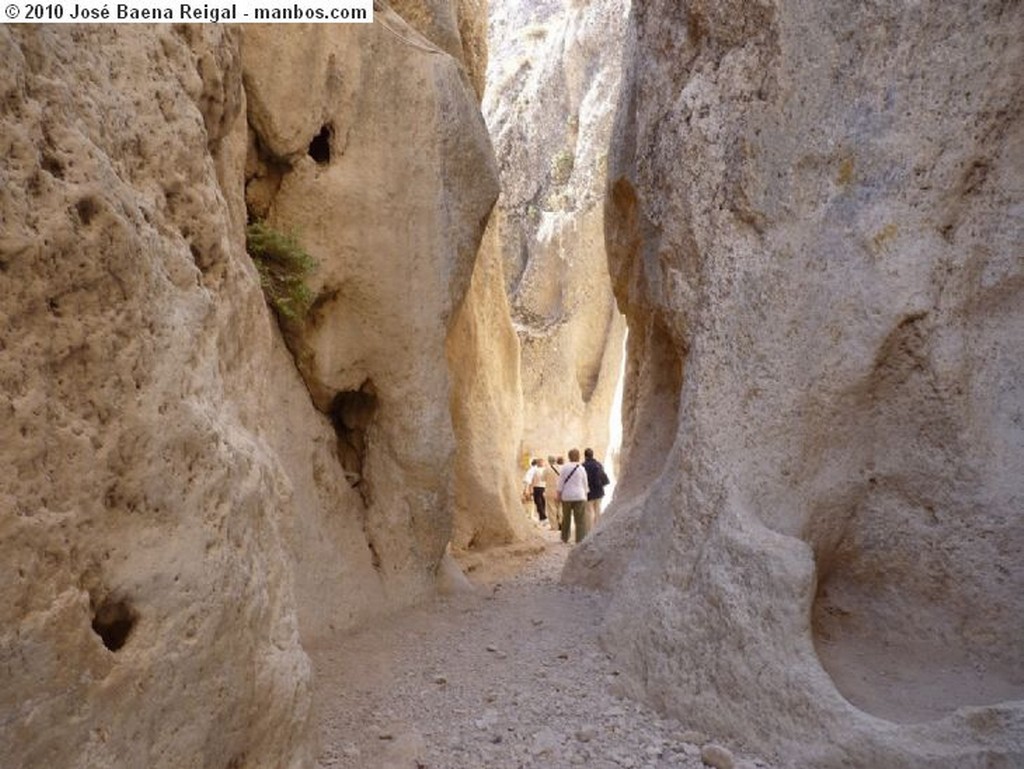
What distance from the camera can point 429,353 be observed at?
6.97 meters

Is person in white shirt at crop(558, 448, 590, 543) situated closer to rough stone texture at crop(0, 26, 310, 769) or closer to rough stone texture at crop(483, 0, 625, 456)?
rough stone texture at crop(0, 26, 310, 769)

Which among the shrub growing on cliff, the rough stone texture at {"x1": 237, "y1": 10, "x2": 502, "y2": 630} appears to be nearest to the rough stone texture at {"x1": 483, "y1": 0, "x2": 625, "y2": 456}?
the rough stone texture at {"x1": 237, "y1": 10, "x2": 502, "y2": 630}

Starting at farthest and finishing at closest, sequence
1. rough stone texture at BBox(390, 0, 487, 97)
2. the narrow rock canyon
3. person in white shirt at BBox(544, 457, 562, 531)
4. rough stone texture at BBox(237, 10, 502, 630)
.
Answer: person in white shirt at BBox(544, 457, 562, 531)
rough stone texture at BBox(390, 0, 487, 97)
rough stone texture at BBox(237, 10, 502, 630)
the narrow rock canyon

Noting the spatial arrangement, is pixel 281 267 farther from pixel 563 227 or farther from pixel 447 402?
pixel 563 227

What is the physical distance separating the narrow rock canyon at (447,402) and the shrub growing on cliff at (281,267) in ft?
0.10

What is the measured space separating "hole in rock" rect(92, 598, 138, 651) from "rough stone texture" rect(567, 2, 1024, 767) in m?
2.92

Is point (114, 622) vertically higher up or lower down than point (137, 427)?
lower down

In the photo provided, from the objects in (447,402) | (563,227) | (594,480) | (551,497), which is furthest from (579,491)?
(563,227)

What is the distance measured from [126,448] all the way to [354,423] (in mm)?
4291

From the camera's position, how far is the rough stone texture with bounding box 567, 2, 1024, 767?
14.6 ft

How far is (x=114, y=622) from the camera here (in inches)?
106

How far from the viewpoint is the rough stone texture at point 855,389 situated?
4457mm

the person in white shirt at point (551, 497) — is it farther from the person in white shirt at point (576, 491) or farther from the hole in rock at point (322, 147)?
the hole in rock at point (322, 147)

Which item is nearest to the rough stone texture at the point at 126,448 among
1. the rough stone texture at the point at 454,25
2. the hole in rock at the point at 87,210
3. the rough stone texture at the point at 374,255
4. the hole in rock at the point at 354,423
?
the hole in rock at the point at 87,210
